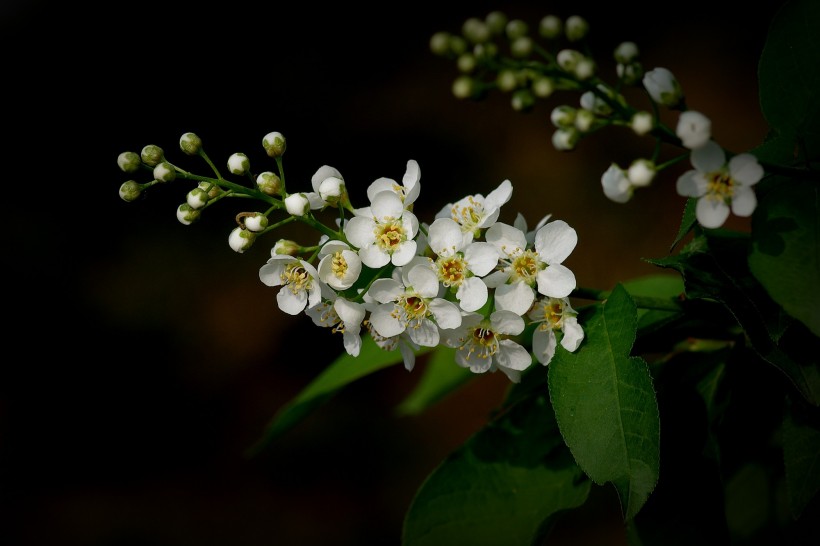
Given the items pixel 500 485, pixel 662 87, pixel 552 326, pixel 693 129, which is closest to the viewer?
pixel 693 129

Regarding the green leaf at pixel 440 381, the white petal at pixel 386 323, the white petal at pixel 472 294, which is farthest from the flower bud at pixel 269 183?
the green leaf at pixel 440 381

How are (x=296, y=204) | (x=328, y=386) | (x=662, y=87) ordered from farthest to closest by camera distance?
1. (x=328, y=386)
2. (x=296, y=204)
3. (x=662, y=87)

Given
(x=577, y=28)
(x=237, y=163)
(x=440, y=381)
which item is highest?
(x=577, y=28)

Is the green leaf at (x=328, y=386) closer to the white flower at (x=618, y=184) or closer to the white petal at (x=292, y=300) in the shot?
the white petal at (x=292, y=300)

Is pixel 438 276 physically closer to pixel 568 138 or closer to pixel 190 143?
pixel 568 138

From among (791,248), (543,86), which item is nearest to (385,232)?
(543,86)

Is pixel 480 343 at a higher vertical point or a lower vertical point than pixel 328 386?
higher

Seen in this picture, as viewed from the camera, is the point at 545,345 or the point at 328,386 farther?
the point at 328,386

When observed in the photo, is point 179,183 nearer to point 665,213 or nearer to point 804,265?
point 665,213
